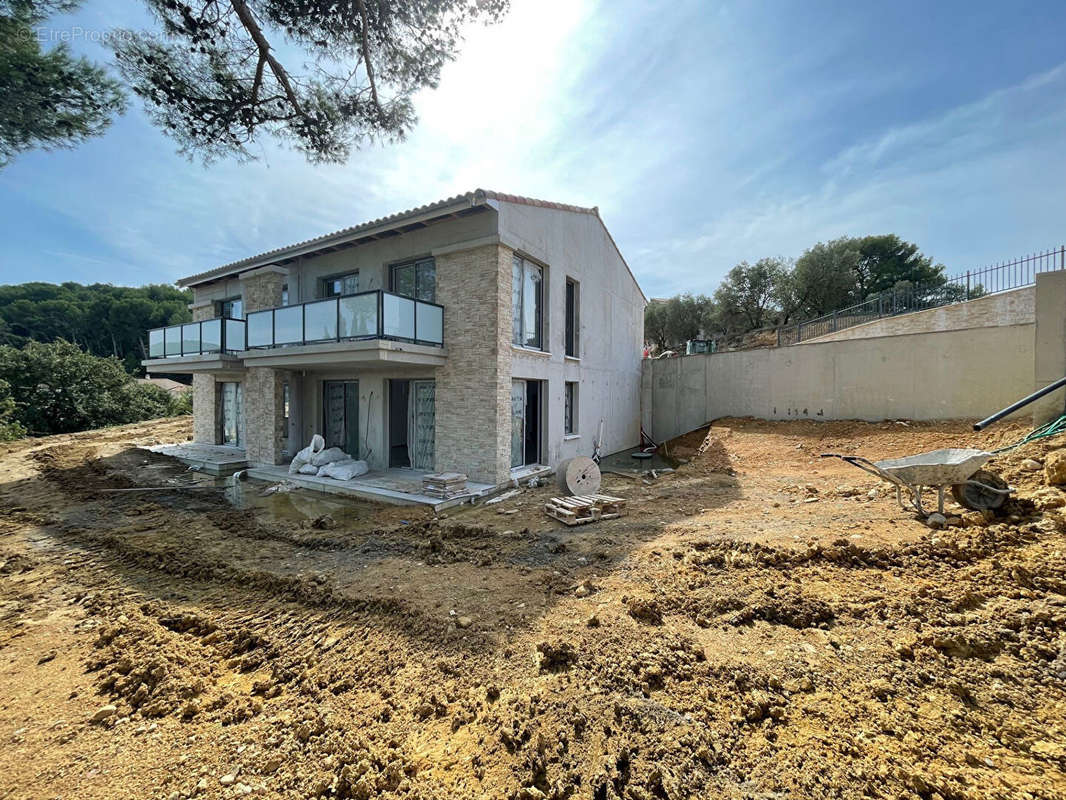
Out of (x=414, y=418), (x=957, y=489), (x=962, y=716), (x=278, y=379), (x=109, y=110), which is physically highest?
(x=109, y=110)

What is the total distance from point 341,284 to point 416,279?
2815 mm

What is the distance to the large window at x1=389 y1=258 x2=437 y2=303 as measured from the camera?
34.4ft

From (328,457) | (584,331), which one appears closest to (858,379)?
(584,331)

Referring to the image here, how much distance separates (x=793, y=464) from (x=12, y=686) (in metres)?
→ 12.8

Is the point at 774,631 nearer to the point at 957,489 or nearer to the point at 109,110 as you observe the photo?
the point at 957,489

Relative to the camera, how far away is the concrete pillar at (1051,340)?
7398 mm

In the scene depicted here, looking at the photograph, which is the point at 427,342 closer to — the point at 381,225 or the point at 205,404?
the point at 381,225

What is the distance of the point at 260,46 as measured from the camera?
24.2 feet

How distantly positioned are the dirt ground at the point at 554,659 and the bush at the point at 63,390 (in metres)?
20.0

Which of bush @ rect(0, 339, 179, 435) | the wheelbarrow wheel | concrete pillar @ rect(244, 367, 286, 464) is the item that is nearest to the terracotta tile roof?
concrete pillar @ rect(244, 367, 286, 464)

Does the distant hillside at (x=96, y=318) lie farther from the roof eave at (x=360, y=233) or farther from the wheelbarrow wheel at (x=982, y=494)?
the wheelbarrow wheel at (x=982, y=494)

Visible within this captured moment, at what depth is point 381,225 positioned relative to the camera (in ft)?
32.2

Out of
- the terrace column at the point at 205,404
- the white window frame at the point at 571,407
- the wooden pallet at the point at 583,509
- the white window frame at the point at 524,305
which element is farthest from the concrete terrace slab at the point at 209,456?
the wooden pallet at the point at 583,509

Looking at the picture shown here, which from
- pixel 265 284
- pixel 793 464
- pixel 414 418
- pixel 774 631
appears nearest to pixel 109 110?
pixel 265 284
